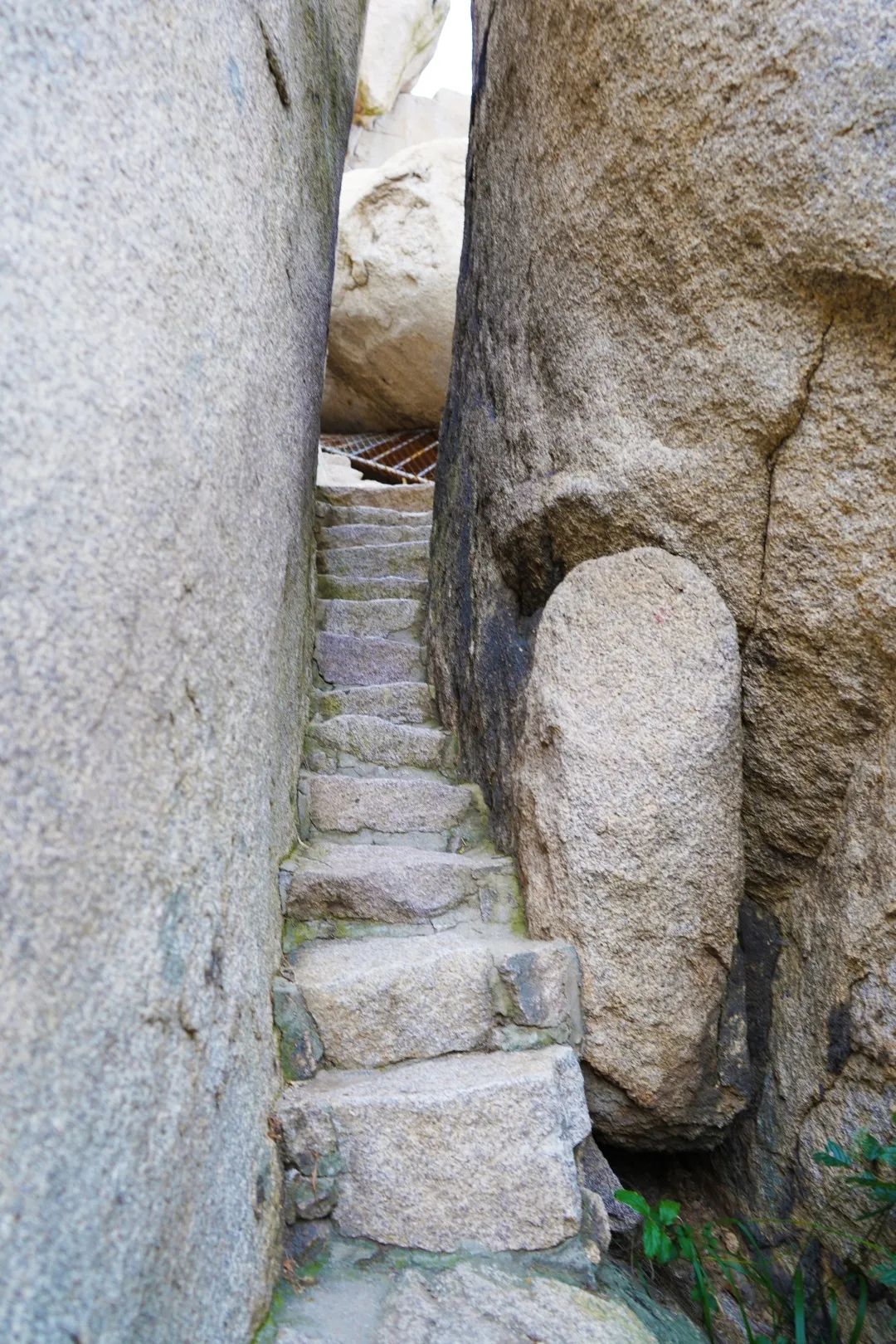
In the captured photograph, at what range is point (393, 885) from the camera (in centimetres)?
213

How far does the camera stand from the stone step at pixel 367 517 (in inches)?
151

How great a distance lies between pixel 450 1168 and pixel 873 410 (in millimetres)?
1546

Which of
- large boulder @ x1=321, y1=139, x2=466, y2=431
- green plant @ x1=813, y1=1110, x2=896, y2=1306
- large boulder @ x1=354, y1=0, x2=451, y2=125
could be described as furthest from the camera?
large boulder @ x1=354, y1=0, x2=451, y2=125

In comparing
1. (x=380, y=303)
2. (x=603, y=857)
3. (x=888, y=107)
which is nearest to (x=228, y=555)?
(x=603, y=857)

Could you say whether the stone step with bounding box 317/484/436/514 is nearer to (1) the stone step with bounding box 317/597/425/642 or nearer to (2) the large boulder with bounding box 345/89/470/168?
(1) the stone step with bounding box 317/597/425/642

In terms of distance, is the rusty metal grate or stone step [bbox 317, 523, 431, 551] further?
the rusty metal grate

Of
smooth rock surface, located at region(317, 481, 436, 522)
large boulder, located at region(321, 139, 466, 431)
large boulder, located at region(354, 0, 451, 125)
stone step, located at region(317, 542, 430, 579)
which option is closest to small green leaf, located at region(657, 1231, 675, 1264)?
stone step, located at region(317, 542, 430, 579)

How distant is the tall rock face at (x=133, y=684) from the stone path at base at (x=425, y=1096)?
13cm

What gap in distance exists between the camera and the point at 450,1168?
1573 mm

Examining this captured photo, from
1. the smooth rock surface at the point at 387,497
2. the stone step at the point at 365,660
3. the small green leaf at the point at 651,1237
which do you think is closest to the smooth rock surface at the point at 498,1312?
the small green leaf at the point at 651,1237

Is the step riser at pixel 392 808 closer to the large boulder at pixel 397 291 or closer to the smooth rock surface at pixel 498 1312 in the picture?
the smooth rock surface at pixel 498 1312

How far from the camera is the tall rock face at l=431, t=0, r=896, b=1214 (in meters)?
1.68

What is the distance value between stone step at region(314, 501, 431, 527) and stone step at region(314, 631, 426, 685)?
2.67ft

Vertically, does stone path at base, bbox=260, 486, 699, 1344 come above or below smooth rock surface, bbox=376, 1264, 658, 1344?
above
